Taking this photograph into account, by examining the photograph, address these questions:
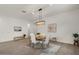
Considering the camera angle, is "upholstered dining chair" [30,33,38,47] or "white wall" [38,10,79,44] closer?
"white wall" [38,10,79,44]

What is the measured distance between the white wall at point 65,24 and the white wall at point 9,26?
52cm

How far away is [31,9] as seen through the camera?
1.96 m

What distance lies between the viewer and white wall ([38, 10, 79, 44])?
1967 mm

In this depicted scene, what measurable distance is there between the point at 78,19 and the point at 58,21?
522mm

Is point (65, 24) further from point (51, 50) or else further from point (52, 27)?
point (51, 50)

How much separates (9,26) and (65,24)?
157 centimetres

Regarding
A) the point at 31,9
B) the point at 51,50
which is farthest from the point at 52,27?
the point at 31,9

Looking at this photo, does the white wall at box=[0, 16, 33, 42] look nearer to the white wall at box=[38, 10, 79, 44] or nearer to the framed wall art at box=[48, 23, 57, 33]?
the white wall at box=[38, 10, 79, 44]

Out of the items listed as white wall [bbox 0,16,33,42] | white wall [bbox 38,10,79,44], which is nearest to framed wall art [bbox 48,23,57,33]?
white wall [bbox 38,10,79,44]

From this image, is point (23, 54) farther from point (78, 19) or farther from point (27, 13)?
point (78, 19)

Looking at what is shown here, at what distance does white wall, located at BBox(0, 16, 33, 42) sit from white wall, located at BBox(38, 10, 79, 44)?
52 centimetres

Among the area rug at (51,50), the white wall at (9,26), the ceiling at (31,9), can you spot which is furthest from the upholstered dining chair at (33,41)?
the ceiling at (31,9)

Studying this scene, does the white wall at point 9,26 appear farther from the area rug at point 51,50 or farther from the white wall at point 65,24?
the area rug at point 51,50

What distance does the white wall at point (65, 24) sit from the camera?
6.45ft
